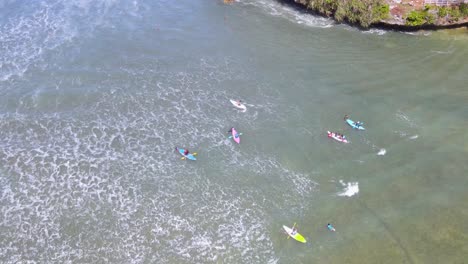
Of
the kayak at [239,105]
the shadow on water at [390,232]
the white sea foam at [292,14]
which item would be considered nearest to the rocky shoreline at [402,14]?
the white sea foam at [292,14]

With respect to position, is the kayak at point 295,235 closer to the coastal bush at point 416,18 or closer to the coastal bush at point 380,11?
the coastal bush at point 380,11

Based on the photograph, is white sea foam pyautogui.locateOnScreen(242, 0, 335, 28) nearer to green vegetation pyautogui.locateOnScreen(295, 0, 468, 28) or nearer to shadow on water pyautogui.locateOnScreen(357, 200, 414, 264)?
green vegetation pyautogui.locateOnScreen(295, 0, 468, 28)

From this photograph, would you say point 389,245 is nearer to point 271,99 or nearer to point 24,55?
point 271,99

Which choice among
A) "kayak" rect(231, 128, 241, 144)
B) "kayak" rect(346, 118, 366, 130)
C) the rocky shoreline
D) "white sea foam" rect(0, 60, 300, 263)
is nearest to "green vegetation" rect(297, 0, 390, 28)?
the rocky shoreline

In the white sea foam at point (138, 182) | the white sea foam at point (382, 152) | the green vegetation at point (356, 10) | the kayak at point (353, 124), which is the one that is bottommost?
the white sea foam at point (138, 182)

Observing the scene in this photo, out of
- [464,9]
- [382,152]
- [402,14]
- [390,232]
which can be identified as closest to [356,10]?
[402,14]

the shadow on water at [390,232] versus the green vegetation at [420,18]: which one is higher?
the green vegetation at [420,18]

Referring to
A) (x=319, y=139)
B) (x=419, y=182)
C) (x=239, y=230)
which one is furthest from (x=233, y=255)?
(x=419, y=182)

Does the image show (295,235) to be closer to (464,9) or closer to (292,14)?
(292,14)
